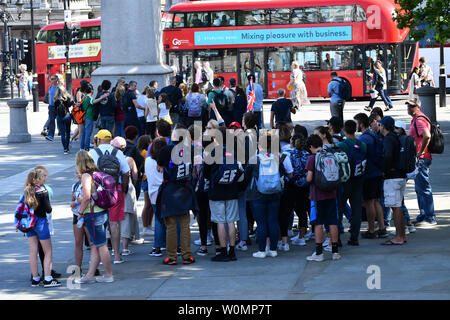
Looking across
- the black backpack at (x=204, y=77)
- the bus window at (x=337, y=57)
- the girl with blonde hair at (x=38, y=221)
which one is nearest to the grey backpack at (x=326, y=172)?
the girl with blonde hair at (x=38, y=221)

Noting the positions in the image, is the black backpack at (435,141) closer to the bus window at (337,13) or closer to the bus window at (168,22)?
the bus window at (337,13)

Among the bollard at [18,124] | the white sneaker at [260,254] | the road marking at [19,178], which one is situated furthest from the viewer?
the bollard at [18,124]

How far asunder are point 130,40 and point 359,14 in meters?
14.4

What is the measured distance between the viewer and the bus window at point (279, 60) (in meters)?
31.9

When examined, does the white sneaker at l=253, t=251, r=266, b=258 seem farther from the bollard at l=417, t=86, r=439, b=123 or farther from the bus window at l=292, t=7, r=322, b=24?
the bus window at l=292, t=7, r=322, b=24

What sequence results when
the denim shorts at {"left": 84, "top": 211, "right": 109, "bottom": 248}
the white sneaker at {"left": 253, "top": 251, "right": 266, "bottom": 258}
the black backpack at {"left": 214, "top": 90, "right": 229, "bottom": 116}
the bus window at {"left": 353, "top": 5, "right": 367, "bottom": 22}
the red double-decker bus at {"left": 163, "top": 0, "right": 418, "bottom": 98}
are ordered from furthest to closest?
the red double-decker bus at {"left": 163, "top": 0, "right": 418, "bottom": 98} → the bus window at {"left": 353, "top": 5, "right": 367, "bottom": 22} → the black backpack at {"left": 214, "top": 90, "right": 229, "bottom": 116} → the white sneaker at {"left": 253, "top": 251, "right": 266, "bottom": 258} → the denim shorts at {"left": 84, "top": 211, "right": 109, "bottom": 248}

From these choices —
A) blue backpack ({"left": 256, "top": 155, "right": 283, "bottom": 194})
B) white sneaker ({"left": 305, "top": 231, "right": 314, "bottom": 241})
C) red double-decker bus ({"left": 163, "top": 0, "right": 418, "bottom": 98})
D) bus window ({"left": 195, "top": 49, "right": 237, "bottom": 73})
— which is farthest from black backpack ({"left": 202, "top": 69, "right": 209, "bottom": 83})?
blue backpack ({"left": 256, "top": 155, "right": 283, "bottom": 194})

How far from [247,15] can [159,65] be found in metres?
14.2

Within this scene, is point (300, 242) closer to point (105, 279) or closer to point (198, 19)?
point (105, 279)

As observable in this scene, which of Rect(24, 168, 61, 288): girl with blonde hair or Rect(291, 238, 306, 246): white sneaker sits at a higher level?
Rect(24, 168, 61, 288): girl with blonde hair

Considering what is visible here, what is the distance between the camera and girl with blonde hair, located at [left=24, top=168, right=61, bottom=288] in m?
8.05

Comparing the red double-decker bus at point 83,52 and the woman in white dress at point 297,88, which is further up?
the red double-decker bus at point 83,52

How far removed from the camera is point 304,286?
7816 mm

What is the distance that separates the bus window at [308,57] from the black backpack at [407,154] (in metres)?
22.4
